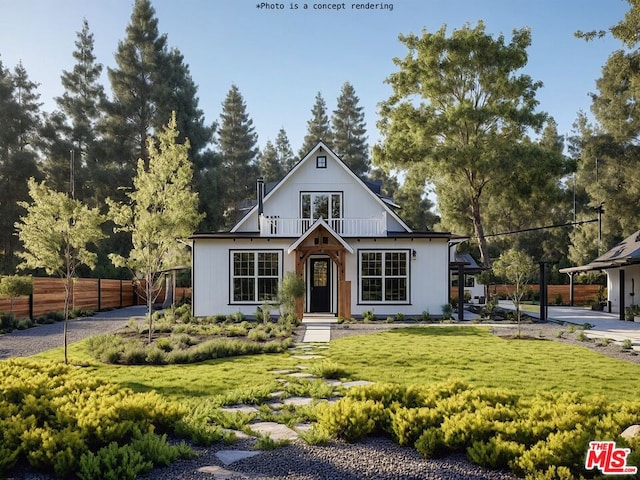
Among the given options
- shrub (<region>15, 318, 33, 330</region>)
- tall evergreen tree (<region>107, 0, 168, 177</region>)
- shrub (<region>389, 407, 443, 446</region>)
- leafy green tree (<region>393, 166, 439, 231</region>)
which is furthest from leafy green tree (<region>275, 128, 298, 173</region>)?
shrub (<region>389, 407, 443, 446</region>)

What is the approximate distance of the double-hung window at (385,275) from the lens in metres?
19.0

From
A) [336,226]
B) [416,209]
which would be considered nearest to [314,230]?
[336,226]

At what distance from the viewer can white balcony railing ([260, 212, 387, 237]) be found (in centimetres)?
1927

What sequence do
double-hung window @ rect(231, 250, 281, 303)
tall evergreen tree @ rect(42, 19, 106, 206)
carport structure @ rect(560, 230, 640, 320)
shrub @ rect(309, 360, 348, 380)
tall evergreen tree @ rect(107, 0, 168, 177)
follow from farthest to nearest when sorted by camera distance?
1. tall evergreen tree @ rect(107, 0, 168, 177)
2. tall evergreen tree @ rect(42, 19, 106, 206)
3. carport structure @ rect(560, 230, 640, 320)
4. double-hung window @ rect(231, 250, 281, 303)
5. shrub @ rect(309, 360, 348, 380)

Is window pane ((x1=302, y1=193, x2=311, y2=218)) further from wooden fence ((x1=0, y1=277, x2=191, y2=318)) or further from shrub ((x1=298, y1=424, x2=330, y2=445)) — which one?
shrub ((x1=298, y1=424, x2=330, y2=445))

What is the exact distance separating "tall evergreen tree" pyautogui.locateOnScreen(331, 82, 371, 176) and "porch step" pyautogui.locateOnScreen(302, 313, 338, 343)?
38.7m

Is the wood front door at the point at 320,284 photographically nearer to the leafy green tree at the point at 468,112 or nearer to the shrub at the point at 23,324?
the shrub at the point at 23,324

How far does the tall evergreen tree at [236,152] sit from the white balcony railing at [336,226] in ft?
97.3

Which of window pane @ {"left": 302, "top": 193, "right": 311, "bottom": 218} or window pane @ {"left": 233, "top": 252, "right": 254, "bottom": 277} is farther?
window pane @ {"left": 302, "top": 193, "right": 311, "bottom": 218}

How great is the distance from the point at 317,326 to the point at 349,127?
1745 inches

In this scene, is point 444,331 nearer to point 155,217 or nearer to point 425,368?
point 425,368

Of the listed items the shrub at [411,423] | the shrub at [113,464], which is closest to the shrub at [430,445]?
the shrub at [411,423]

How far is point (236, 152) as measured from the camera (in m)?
52.6

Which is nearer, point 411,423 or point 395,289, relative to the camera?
point 411,423
